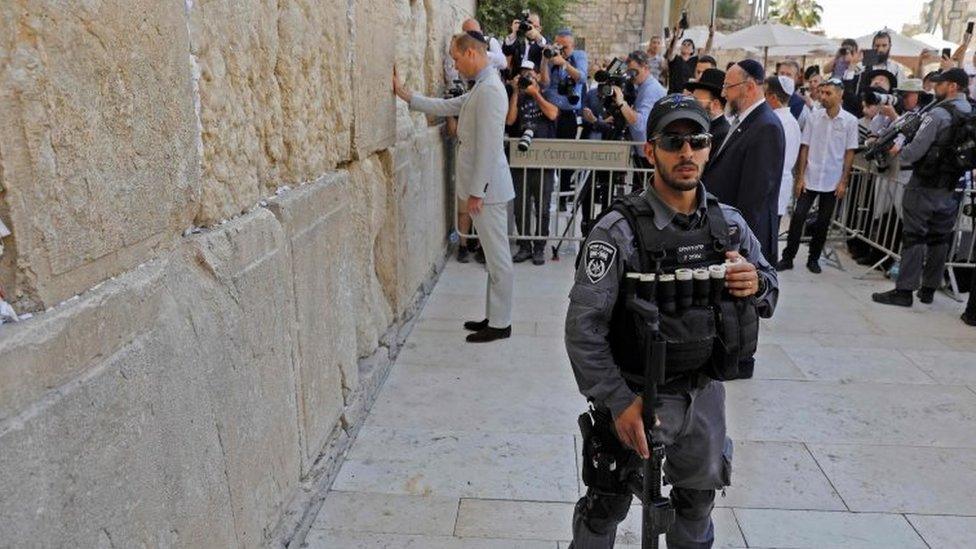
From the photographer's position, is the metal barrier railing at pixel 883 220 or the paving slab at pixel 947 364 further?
the metal barrier railing at pixel 883 220

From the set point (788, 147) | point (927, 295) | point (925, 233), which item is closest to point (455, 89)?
point (788, 147)

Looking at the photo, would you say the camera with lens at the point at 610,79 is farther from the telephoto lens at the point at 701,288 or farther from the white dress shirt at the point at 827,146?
the telephoto lens at the point at 701,288

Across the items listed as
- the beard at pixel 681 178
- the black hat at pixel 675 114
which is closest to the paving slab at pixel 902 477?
the beard at pixel 681 178

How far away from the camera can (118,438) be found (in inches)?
64.3

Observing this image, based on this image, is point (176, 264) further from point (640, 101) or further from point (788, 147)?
point (640, 101)

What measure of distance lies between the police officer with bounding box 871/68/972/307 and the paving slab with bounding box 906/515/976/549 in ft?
11.8

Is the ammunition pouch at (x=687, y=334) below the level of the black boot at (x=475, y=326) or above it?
above

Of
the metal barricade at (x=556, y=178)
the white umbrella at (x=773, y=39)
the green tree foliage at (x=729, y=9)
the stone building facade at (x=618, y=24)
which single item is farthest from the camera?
the green tree foliage at (x=729, y=9)

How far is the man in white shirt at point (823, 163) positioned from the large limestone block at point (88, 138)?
6.48 meters

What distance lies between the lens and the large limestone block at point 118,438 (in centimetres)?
135

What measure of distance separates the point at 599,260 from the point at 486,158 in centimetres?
294

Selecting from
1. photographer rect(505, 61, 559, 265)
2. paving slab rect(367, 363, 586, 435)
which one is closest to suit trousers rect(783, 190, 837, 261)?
photographer rect(505, 61, 559, 265)

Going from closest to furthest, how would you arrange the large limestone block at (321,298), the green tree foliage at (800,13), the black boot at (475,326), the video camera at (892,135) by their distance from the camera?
the large limestone block at (321,298) < the black boot at (475,326) < the video camera at (892,135) < the green tree foliage at (800,13)

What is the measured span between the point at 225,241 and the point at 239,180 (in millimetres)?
296
